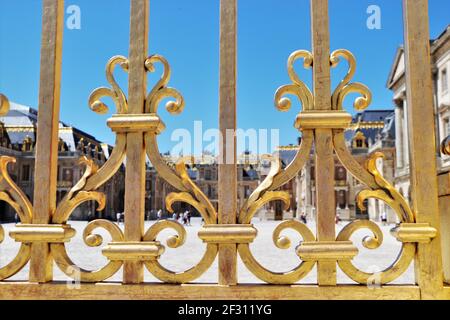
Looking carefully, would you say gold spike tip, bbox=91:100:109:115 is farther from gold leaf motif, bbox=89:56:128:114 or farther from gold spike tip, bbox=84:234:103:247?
gold spike tip, bbox=84:234:103:247

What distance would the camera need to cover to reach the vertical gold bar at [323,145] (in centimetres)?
212

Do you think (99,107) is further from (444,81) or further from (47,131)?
(444,81)

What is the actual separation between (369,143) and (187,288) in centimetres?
5991

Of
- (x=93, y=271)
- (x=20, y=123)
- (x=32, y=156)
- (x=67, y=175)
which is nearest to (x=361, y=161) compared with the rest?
(x=67, y=175)

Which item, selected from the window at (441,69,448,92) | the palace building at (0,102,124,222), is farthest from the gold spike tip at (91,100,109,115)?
the palace building at (0,102,124,222)

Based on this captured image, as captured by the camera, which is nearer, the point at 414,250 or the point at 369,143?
the point at 414,250

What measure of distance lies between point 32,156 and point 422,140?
5085cm

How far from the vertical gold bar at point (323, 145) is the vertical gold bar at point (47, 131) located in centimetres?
142

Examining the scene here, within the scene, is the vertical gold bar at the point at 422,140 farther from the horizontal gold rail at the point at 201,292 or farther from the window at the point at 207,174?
the window at the point at 207,174

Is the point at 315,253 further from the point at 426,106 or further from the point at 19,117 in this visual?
the point at 19,117

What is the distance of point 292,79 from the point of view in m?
2.21
